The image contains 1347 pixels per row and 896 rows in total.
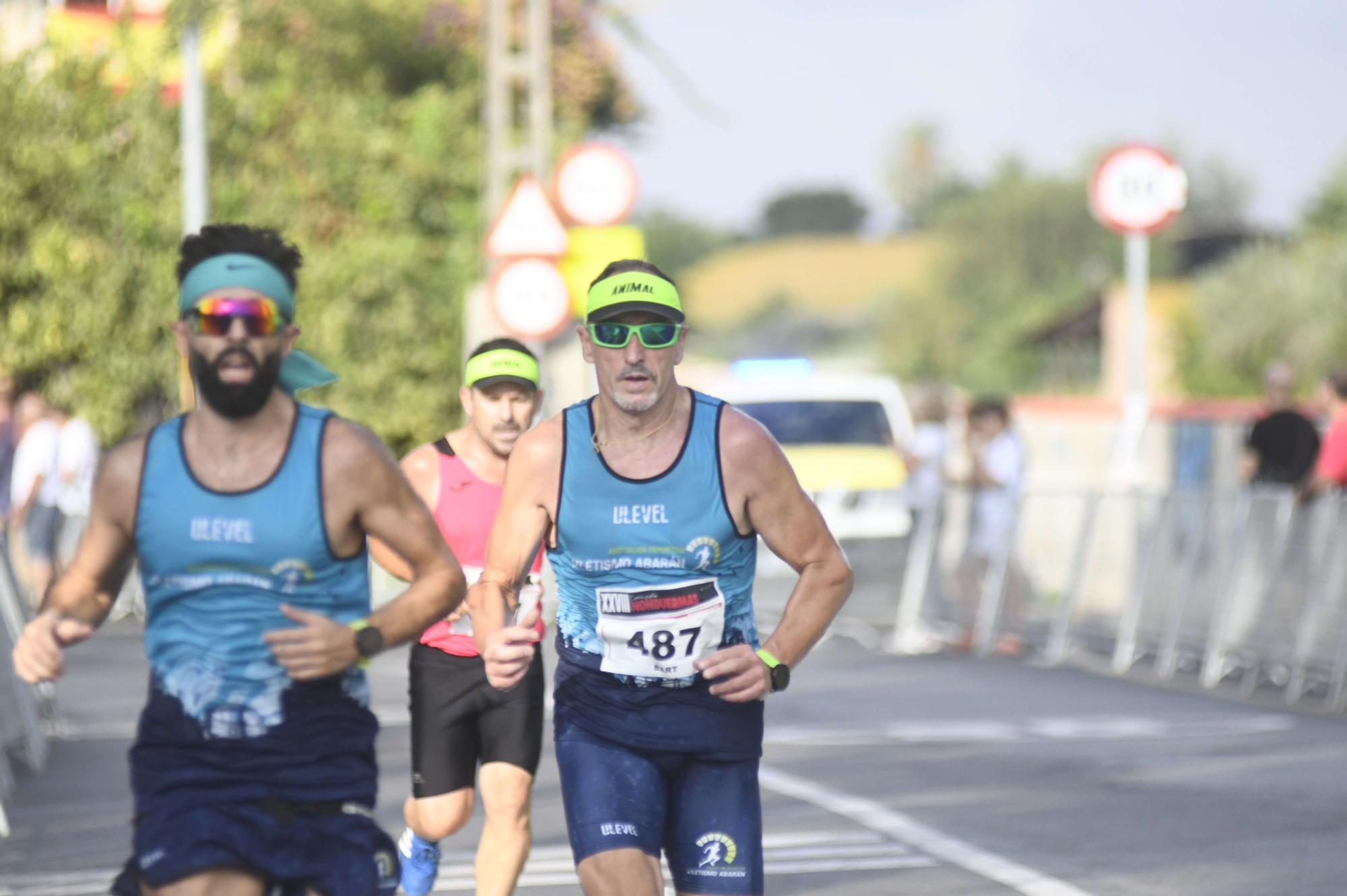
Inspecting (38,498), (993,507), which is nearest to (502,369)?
(993,507)

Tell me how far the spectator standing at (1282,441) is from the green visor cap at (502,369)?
891 centimetres

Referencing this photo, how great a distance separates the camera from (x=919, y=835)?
9.37m

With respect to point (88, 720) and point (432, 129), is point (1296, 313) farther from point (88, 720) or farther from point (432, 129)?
point (88, 720)

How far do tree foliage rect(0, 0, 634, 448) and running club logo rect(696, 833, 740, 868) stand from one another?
1773 cm

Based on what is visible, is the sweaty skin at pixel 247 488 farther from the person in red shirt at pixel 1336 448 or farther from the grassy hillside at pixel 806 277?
the grassy hillside at pixel 806 277

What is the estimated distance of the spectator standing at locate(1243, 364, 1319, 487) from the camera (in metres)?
15.6

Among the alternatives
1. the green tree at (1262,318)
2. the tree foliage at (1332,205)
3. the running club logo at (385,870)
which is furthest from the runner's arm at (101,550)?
the tree foliage at (1332,205)

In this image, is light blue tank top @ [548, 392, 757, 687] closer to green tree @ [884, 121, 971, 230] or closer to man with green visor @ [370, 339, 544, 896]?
man with green visor @ [370, 339, 544, 896]

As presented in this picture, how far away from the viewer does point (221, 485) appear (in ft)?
15.4

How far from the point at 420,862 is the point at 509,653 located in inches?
90.3

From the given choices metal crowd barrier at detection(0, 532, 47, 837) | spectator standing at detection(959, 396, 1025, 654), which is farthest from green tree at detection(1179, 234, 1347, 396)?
metal crowd barrier at detection(0, 532, 47, 837)

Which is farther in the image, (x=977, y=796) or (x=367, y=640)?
(x=977, y=796)

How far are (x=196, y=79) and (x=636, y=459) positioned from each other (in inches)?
637

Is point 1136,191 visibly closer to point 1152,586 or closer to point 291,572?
point 1152,586
